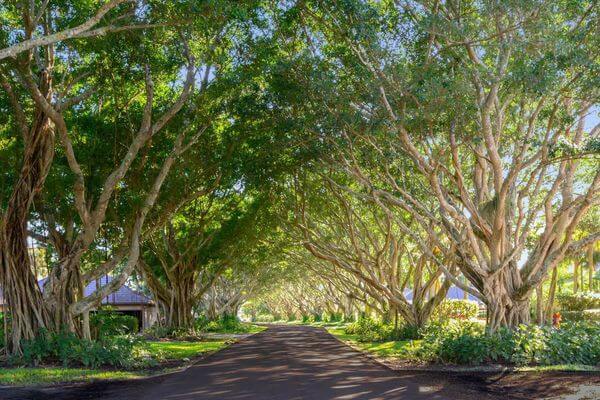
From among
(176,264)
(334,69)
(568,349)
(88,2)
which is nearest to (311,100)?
(334,69)

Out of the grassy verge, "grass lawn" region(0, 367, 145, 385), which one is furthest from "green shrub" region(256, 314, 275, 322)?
"grass lawn" region(0, 367, 145, 385)

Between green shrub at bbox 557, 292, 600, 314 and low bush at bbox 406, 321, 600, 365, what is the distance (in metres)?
21.0

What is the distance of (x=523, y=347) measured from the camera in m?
14.8

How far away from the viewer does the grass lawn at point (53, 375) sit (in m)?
12.1

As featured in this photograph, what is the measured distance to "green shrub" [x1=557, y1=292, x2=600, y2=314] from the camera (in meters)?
35.0

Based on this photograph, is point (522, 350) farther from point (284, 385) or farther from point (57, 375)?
point (57, 375)

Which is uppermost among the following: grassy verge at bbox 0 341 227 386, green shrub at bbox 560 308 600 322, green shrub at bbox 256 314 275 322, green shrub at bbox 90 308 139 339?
green shrub at bbox 90 308 139 339

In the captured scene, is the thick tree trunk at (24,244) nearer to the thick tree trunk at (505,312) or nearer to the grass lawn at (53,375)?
the grass lawn at (53,375)

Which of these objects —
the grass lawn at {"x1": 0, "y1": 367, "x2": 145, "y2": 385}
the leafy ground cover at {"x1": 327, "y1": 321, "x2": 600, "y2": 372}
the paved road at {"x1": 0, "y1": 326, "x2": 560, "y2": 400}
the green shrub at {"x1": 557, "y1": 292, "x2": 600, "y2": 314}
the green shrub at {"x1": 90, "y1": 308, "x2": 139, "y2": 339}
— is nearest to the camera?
the paved road at {"x1": 0, "y1": 326, "x2": 560, "y2": 400}

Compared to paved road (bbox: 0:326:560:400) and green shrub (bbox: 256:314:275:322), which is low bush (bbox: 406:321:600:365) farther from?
green shrub (bbox: 256:314:275:322)

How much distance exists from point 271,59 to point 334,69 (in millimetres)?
1660

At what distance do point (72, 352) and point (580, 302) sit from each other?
96.1 feet

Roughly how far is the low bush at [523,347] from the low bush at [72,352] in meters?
7.68

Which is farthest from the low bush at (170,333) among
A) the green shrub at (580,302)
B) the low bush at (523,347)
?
the green shrub at (580,302)
